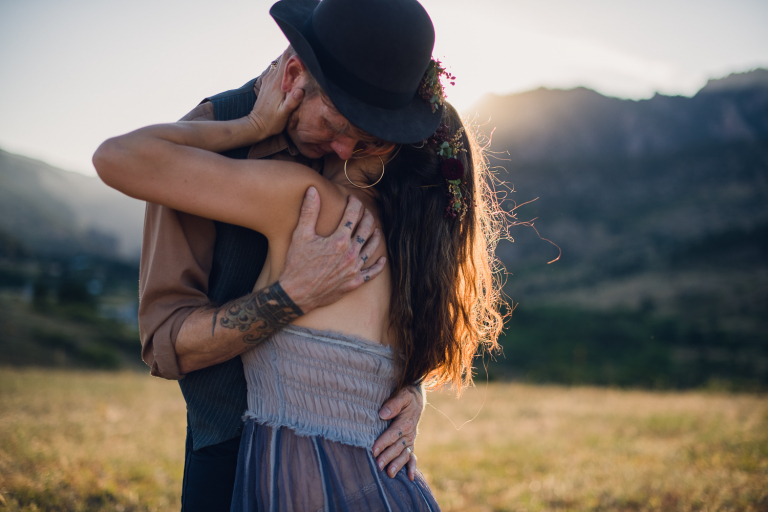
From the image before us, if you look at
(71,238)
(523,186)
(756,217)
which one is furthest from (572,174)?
(71,238)

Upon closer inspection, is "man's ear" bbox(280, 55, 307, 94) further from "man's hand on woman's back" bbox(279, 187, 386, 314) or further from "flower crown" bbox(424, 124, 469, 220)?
"flower crown" bbox(424, 124, 469, 220)

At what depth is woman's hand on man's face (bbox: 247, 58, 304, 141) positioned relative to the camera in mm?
1705

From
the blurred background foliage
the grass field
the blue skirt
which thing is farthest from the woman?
the grass field

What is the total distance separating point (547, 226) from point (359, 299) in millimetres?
75368

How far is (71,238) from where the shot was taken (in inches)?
2206

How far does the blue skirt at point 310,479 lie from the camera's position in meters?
1.56

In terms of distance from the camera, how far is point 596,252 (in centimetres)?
6222

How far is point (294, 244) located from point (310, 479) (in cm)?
80

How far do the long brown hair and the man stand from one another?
151mm

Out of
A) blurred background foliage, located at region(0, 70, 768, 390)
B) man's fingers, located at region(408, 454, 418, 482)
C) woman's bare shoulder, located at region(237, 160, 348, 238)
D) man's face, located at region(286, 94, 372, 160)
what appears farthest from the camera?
blurred background foliage, located at region(0, 70, 768, 390)

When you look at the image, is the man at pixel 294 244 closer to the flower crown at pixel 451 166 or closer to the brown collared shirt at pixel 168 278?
the brown collared shirt at pixel 168 278

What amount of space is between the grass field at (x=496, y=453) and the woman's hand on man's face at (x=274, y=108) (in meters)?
2.72

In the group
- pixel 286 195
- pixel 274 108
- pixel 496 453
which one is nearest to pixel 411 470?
pixel 286 195

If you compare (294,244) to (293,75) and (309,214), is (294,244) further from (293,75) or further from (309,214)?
(293,75)
